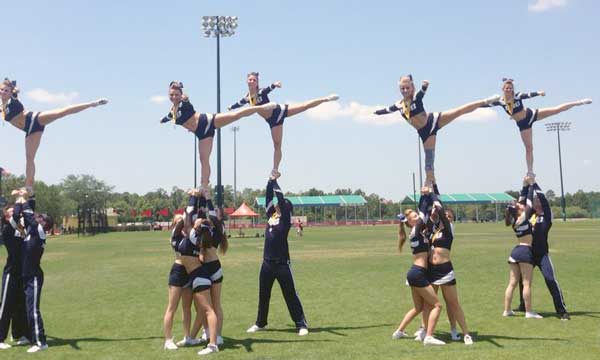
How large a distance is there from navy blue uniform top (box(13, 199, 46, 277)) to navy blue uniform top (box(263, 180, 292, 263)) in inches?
149

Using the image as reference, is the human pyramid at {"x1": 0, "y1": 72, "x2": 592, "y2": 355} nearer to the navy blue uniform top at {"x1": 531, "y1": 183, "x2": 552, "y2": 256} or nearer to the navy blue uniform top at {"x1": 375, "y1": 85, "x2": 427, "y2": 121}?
the navy blue uniform top at {"x1": 375, "y1": 85, "x2": 427, "y2": 121}

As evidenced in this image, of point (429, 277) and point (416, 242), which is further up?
point (416, 242)

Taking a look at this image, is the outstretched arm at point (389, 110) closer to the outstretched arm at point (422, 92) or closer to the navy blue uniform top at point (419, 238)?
the outstretched arm at point (422, 92)

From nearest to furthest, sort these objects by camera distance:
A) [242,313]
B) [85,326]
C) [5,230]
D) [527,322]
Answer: [5,230]
[527,322]
[85,326]
[242,313]

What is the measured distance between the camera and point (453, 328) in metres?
8.23

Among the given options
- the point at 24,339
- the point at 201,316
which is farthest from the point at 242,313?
the point at 24,339

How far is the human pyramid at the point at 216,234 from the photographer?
26.4 ft

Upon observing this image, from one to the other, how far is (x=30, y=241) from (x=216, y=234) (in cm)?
299

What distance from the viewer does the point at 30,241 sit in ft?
27.2

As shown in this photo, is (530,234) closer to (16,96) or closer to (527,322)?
(527,322)

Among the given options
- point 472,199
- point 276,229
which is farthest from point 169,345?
point 472,199

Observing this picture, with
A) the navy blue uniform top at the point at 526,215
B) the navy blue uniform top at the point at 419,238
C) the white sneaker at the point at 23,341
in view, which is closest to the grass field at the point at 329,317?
the white sneaker at the point at 23,341

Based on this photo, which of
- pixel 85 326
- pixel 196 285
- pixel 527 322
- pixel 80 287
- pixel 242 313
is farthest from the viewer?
pixel 80 287

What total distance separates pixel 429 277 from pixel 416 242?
0.60m
